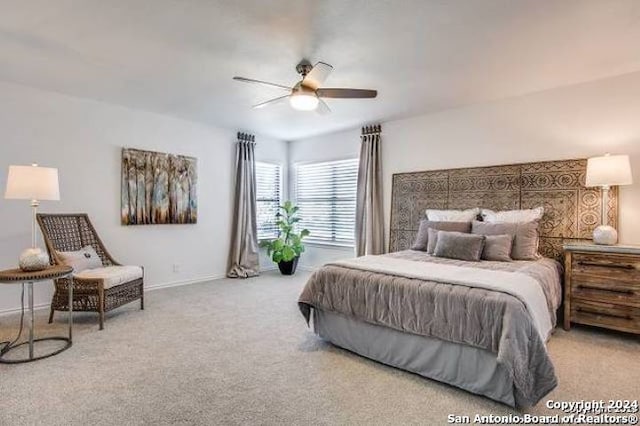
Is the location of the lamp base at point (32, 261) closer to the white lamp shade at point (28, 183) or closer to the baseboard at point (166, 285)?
the white lamp shade at point (28, 183)

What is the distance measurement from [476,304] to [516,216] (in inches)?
84.0

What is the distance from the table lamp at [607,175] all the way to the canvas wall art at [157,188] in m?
5.09

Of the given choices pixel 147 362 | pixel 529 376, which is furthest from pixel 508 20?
pixel 147 362

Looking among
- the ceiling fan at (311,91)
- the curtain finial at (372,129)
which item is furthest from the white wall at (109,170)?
the ceiling fan at (311,91)

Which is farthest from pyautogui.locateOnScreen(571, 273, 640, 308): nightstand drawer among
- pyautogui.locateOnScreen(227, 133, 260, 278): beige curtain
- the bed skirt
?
pyautogui.locateOnScreen(227, 133, 260, 278): beige curtain

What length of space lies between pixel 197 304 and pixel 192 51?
2866 mm

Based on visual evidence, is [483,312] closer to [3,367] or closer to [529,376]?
[529,376]

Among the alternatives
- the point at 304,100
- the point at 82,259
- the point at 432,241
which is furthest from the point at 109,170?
the point at 432,241

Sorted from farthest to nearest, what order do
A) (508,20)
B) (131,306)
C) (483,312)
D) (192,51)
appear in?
1. (131,306)
2. (192,51)
3. (508,20)
4. (483,312)

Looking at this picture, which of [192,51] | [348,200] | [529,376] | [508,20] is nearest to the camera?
[529,376]

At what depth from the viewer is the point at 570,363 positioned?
265 cm

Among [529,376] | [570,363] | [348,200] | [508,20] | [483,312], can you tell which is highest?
[508,20]

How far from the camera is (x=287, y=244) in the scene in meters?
6.08

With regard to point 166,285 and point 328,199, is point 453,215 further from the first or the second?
point 166,285
